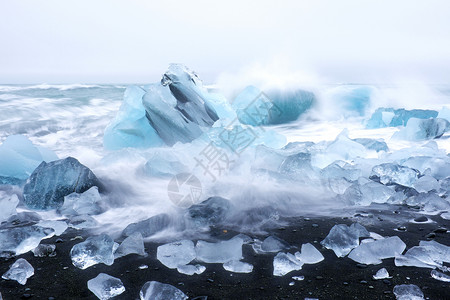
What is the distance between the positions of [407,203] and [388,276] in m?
1.22

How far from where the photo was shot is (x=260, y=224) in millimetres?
2244

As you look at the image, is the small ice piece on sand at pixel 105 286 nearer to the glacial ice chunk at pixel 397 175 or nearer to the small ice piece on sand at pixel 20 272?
the small ice piece on sand at pixel 20 272

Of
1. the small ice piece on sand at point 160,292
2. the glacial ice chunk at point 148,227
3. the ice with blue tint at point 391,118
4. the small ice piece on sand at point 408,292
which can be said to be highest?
the small ice piece on sand at point 408,292

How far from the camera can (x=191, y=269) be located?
1644 mm

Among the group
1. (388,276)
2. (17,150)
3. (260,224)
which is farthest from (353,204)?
(17,150)

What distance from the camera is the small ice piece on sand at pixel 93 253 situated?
5.65 feet

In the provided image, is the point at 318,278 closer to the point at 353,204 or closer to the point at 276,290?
the point at 276,290

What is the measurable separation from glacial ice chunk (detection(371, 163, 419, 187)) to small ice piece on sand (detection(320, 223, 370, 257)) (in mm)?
1297

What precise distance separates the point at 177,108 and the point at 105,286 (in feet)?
11.1

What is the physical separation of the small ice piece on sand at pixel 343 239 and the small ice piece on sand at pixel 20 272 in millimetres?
1440

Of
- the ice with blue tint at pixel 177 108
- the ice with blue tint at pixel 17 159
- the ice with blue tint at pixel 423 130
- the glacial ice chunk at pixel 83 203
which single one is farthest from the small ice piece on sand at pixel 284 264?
the ice with blue tint at pixel 423 130

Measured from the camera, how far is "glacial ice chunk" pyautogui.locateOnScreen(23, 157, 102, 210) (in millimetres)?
2705

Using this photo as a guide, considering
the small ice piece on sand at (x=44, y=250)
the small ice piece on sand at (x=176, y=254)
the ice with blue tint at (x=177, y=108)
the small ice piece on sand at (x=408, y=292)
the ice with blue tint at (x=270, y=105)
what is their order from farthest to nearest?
the ice with blue tint at (x=270, y=105) < the ice with blue tint at (x=177, y=108) < the small ice piece on sand at (x=44, y=250) < the small ice piece on sand at (x=176, y=254) < the small ice piece on sand at (x=408, y=292)

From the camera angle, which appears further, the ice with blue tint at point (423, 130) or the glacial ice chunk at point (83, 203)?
the ice with blue tint at point (423, 130)
